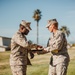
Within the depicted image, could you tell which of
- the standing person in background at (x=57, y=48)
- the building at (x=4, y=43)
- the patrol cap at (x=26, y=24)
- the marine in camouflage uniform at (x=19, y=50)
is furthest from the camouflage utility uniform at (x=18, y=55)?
the building at (x=4, y=43)

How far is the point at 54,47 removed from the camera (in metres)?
7.97

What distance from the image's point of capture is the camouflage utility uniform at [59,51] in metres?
7.97

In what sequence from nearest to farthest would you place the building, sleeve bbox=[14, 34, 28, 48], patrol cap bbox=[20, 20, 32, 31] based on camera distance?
sleeve bbox=[14, 34, 28, 48] → patrol cap bbox=[20, 20, 32, 31] → the building

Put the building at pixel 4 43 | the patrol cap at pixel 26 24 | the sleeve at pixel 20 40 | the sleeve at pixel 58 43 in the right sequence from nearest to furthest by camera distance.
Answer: the sleeve at pixel 58 43
the sleeve at pixel 20 40
the patrol cap at pixel 26 24
the building at pixel 4 43

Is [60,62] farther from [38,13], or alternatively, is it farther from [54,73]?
[38,13]

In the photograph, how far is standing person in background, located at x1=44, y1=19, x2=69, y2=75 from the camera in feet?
26.2

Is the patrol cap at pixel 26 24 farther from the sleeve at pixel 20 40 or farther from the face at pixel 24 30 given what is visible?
the sleeve at pixel 20 40

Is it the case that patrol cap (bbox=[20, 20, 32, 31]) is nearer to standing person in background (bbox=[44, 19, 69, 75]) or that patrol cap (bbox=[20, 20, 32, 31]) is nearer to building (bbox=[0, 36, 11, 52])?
standing person in background (bbox=[44, 19, 69, 75])

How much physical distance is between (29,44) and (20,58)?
52 centimetres

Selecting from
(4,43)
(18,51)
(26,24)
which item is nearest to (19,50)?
(18,51)

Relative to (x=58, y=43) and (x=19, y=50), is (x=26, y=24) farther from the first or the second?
(x=58, y=43)

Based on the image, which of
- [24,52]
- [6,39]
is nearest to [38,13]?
[6,39]

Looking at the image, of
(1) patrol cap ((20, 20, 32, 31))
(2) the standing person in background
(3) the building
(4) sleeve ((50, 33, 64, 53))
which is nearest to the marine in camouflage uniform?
(1) patrol cap ((20, 20, 32, 31))

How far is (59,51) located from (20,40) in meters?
1.10
